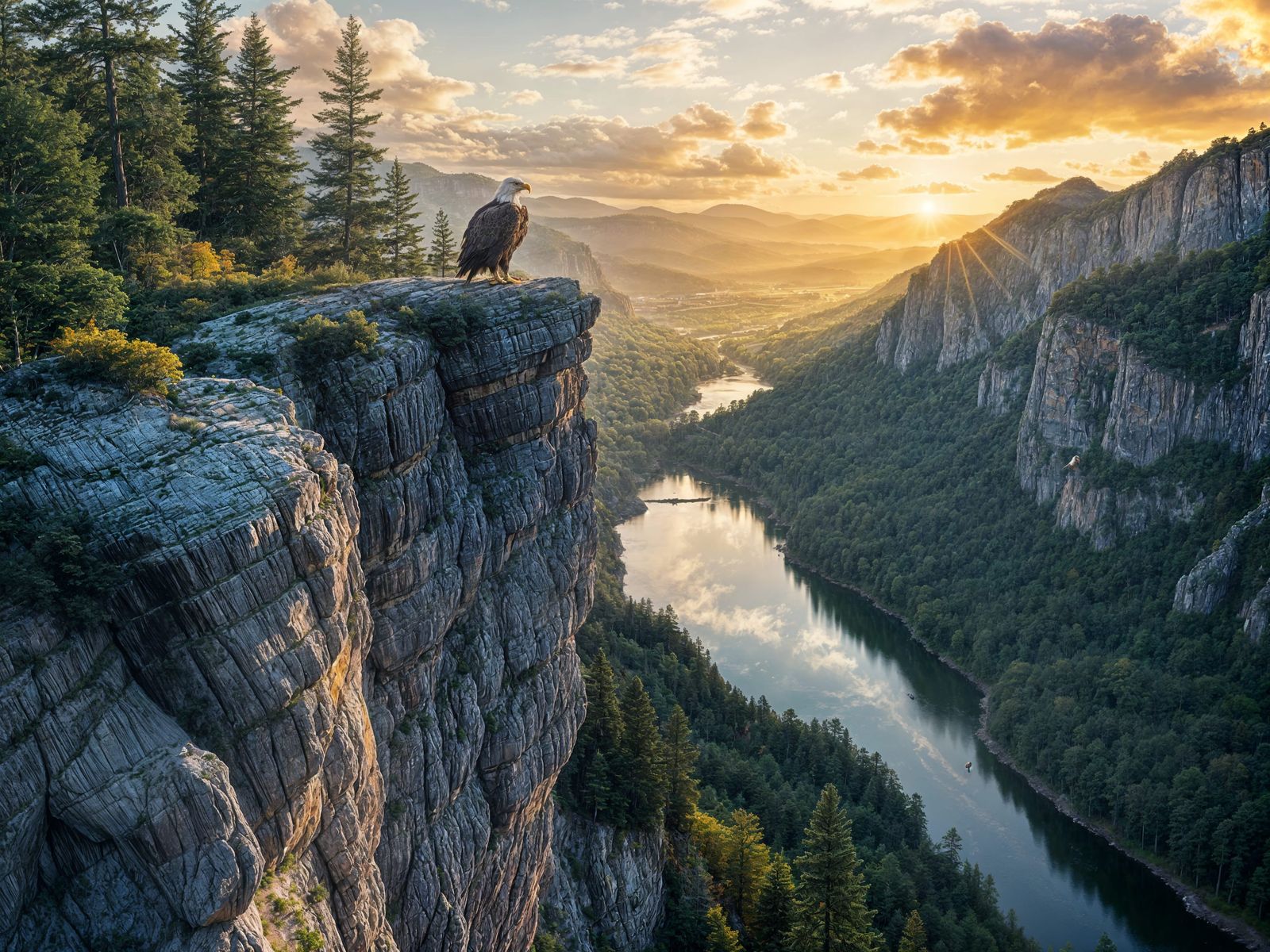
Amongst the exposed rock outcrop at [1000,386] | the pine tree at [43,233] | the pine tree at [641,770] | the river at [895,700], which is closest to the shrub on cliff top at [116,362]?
the pine tree at [43,233]

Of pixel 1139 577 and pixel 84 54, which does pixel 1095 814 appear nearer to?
pixel 1139 577

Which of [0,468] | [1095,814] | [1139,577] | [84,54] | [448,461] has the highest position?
[84,54]

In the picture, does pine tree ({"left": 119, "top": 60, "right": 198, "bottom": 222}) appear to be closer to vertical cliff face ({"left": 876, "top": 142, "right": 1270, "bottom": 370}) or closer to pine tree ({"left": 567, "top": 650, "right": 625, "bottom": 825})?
pine tree ({"left": 567, "top": 650, "right": 625, "bottom": 825})

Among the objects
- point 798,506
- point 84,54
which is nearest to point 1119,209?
point 798,506

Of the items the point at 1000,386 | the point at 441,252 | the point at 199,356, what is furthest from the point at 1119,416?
the point at 199,356

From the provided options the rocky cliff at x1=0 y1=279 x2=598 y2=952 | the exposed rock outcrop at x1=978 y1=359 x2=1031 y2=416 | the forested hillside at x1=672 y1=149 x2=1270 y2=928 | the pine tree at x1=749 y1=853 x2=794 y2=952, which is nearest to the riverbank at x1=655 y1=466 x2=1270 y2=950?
the forested hillside at x1=672 y1=149 x2=1270 y2=928

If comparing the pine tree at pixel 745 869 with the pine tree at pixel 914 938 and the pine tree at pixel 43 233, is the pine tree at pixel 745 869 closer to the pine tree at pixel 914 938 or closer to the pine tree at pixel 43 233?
the pine tree at pixel 914 938

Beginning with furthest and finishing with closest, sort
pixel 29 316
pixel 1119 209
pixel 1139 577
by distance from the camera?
pixel 1119 209 < pixel 1139 577 < pixel 29 316
